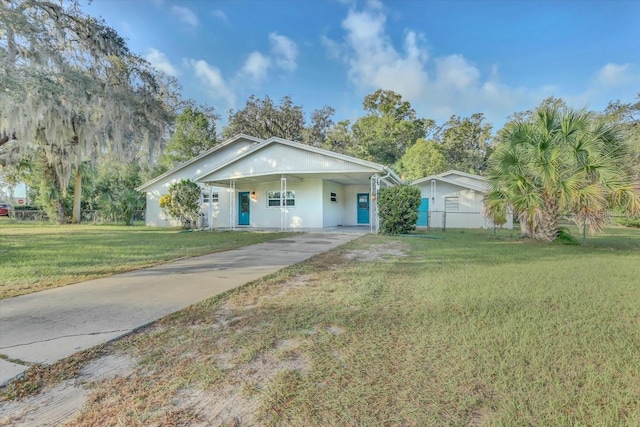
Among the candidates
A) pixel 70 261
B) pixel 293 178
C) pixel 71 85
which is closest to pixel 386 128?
pixel 293 178

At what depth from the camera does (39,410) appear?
78.0 inches

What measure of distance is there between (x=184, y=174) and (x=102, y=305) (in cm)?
1758

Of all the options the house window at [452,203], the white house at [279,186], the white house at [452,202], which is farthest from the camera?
the house window at [452,203]

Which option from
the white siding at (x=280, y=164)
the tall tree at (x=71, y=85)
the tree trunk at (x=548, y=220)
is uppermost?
the tall tree at (x=71, y=85)

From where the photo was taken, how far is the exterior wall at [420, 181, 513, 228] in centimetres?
1855

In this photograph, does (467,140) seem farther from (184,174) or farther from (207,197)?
(184,174)

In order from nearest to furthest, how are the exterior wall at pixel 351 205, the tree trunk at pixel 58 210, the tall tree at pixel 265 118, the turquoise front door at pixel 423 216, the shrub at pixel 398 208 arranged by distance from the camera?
the shrub at pixel 398 208, the exterior wall at pixel 351 205, the turquoise front door at pixel 423 216, the tree trunk at pixel 58 210, the tall tree at pixel 265 118

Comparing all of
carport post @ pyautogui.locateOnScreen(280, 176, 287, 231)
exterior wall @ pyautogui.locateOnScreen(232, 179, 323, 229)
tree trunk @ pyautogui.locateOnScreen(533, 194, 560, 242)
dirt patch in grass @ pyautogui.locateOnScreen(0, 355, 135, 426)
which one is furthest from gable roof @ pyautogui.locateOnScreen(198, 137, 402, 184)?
dirt patch in grass @ pyautogui.locateOnScreen(0, 355, 135, 426)

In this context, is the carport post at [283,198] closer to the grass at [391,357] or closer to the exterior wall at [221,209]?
the exterior wall at [221,209]

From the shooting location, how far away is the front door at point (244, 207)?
1830 cm

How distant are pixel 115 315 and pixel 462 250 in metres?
8.08

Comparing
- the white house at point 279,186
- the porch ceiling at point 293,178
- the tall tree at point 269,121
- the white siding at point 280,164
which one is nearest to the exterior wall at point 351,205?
the white house at point 279,186

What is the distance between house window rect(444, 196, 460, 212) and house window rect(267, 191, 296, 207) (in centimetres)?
952

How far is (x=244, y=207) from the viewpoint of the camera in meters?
18.5
